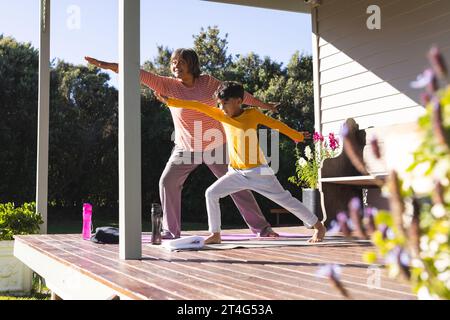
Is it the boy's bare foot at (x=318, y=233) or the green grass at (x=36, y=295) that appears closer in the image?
the boy's bare foot at (x=318, y=233)

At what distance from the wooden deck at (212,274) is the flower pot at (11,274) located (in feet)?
5.98

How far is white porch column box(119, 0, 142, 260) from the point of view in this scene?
109 inches

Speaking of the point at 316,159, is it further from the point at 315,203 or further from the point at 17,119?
the point at 17,119

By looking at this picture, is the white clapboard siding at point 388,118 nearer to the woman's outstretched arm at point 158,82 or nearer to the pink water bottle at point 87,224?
the woman's outstretched arm at point 158,82

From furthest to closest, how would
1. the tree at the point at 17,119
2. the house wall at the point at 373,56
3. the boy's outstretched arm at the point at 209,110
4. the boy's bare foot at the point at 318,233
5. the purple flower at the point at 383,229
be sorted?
the tree at the point at 17,119 → the house wall at the point at 373,56 → the boy's bare foot at the point at 318,233 → the boy's outstretched arm at the point at 209,110 → the purple flower at the point at 383,229

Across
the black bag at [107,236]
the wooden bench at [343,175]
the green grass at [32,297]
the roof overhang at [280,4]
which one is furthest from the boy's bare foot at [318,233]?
the roof overhang at [280,4]

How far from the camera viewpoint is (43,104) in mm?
5410

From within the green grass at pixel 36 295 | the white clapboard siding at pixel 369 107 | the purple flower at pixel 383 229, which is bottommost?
the green grass at pixel 36 295

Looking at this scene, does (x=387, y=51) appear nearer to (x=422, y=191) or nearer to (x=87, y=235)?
Result: (x=87, y=235)

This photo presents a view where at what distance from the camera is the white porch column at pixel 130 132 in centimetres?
278

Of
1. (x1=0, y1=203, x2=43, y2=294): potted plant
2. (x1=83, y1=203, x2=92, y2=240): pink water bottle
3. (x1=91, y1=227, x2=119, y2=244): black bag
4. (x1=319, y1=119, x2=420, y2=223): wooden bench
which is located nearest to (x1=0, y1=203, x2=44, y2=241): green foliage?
(x1=0, y1=203, x2=43, y2=294): potted plant

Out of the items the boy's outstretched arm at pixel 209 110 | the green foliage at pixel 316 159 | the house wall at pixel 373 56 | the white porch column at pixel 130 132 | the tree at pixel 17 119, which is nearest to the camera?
the white porch column at pixel 130 132

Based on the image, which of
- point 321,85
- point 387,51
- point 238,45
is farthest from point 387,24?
point 238,45
